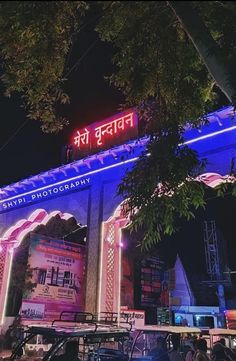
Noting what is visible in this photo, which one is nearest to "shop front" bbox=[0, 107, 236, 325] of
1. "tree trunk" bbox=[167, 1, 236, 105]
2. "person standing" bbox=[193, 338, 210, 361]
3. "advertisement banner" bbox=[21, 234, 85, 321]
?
"advertisement banner" bbox=[21, 234, 85, 321]

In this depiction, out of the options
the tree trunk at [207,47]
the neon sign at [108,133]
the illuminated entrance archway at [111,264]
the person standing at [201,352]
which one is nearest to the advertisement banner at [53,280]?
the illuminated entrance archway at [111,264]

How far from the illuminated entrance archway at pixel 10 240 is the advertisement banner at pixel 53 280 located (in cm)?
200

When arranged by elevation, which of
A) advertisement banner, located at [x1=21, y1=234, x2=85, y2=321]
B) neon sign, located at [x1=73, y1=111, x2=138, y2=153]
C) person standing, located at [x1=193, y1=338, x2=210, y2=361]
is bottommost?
person standing, located at [x1=193, y1=338, x2=210, y2=361]

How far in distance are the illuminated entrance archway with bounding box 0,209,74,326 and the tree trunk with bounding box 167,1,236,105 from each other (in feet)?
38.0

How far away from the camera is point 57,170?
1445cm

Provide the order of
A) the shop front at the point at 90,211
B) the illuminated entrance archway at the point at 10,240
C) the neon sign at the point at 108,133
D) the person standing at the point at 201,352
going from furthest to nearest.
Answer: the illuminated entrance archway at the point at 10,240, the neon sign at the point at 108,133, the shop front at the point at 90,211, the person standing at the point at 201,352

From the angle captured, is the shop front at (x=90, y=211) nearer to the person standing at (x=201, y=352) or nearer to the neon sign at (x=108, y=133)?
the neon sign at (x=108, y=133)

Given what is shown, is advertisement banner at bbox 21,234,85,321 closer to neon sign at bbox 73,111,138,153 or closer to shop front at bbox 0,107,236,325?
shop front at bbox 0,107,236,325

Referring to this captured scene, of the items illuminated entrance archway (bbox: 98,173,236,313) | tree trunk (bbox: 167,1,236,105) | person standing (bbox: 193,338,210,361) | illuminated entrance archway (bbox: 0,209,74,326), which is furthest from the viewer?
illuminated entrance archway (bbox: 0,209,74,326)

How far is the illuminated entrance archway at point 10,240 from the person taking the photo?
1592cm

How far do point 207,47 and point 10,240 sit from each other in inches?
551

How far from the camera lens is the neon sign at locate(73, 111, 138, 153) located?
1373 centimetres

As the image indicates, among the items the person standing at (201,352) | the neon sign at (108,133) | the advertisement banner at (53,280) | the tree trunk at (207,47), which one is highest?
the neon sign at (108,133)

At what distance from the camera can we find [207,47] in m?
4.89
